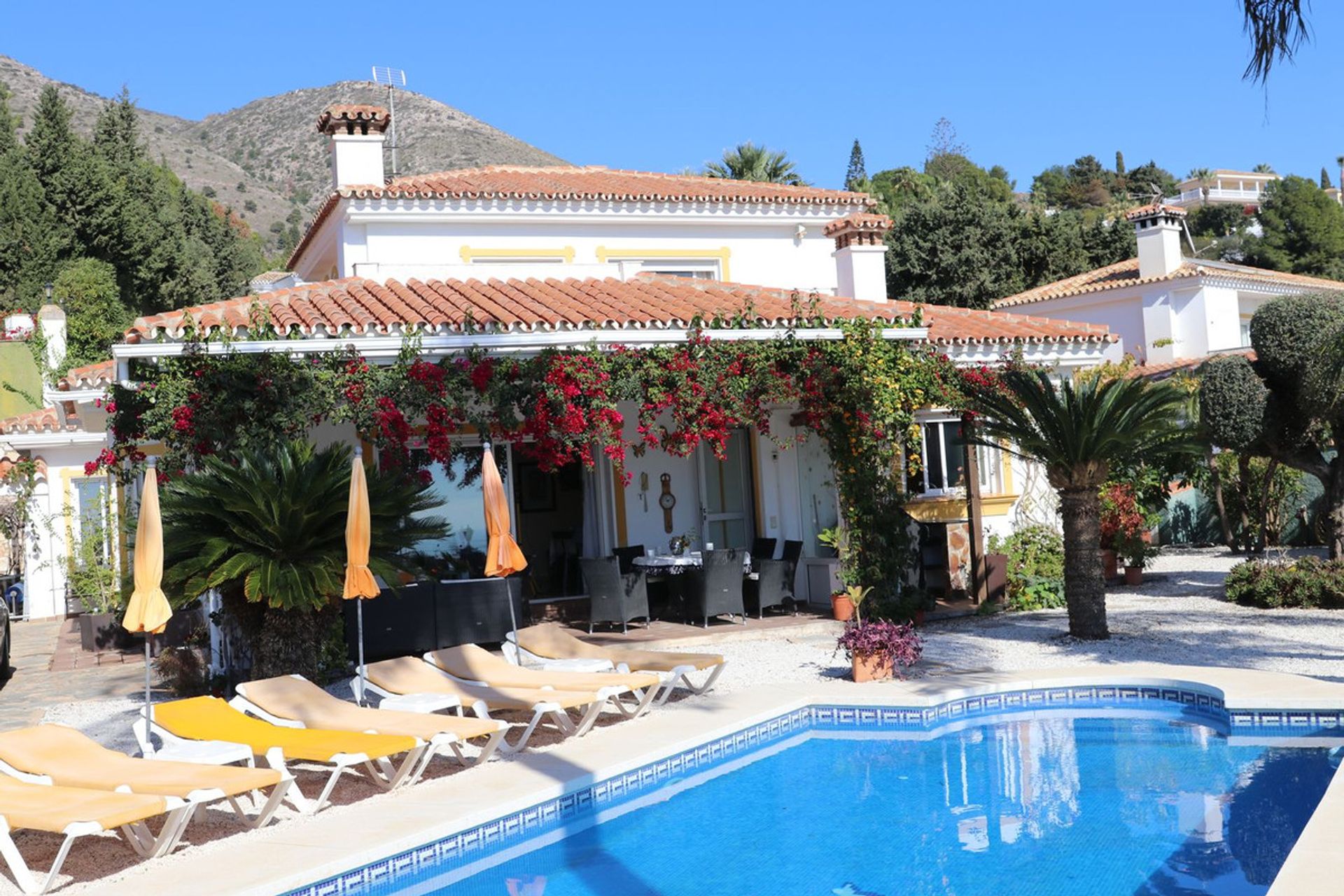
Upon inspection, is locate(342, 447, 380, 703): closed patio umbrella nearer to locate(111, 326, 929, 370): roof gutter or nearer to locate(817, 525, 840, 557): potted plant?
locate(111, 326, 929, 370): roof gutter

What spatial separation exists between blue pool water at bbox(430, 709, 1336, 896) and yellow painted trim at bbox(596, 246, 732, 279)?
1295cm

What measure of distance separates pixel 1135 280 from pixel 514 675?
31.9 meters

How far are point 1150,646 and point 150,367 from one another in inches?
438

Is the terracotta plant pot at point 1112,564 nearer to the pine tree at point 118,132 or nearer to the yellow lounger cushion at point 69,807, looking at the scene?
the yellow lounger cushion at point 69,807

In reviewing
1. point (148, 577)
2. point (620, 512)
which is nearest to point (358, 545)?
point (148, 577)

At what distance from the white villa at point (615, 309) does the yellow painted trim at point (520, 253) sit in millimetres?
31

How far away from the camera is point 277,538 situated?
37.8ft

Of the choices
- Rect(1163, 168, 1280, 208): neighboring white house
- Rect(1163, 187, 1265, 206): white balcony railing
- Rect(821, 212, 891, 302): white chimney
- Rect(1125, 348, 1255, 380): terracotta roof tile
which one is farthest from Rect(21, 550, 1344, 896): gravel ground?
Rect(1163, 168, 1280, 208): neighboring white house

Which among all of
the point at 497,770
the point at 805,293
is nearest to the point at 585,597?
the point at 805,293

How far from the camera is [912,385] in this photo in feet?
51.1

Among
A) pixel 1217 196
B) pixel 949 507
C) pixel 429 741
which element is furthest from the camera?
pixel 1217 196

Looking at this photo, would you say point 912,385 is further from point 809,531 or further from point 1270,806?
point 1270,806

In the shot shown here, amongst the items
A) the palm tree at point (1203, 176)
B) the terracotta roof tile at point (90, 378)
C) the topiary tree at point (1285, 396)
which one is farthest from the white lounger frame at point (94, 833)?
the palm tree at point (1203, 176)

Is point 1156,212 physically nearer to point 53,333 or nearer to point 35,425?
point 53,333
